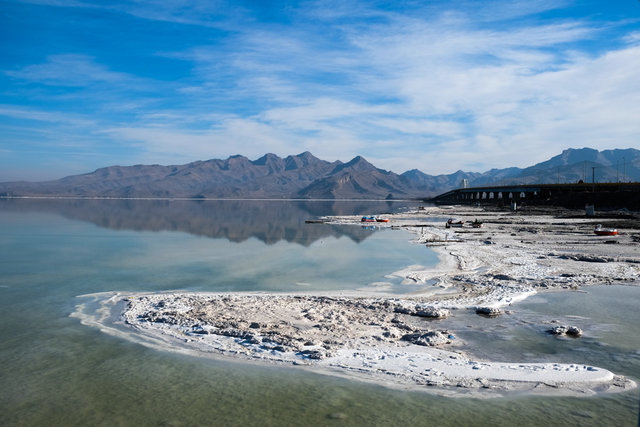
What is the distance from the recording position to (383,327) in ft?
48.9

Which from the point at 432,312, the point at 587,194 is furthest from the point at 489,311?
the point at 587,194

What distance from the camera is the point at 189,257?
33156 millimetres

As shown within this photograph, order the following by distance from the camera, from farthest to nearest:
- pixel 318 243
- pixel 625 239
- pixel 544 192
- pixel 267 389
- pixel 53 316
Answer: pixel 544 192 → pixel 318 243 → pixel 625 239 → pixel 53 316 → pixel 267 389

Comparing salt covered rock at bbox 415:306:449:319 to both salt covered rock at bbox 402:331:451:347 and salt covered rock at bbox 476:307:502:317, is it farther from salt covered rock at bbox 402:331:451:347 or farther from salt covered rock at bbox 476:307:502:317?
salt covered rock at bbox 402:331:451:347

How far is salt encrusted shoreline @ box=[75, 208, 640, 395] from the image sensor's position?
1144 centimetres

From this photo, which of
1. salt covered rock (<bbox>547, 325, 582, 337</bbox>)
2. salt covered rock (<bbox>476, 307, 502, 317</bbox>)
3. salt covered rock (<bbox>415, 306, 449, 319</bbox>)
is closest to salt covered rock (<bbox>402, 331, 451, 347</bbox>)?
salt covered rock (<bbox>415, 306, 449, 319</bbox>)

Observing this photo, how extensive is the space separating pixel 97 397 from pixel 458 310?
1267cm

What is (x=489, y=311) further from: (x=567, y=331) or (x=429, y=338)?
(x=429, y=338)

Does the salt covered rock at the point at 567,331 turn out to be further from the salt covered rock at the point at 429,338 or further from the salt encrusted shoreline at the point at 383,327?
the salt covered rock at the point at 429,338

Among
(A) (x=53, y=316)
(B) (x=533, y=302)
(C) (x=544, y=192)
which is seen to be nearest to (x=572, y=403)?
(B) (x=533, y=302)

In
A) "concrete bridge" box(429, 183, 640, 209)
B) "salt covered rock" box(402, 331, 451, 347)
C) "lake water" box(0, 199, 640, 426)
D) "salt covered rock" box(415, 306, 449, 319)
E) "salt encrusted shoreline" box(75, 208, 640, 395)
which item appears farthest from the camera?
"concrete bridge" box(429, 183, 640, 209)

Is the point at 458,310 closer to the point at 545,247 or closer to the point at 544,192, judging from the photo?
the point at 545,247

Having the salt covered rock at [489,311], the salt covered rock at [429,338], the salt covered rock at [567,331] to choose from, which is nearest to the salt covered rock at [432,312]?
the salt covered rock at [489,311]

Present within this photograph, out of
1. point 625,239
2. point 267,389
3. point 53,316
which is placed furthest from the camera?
point 625,239
